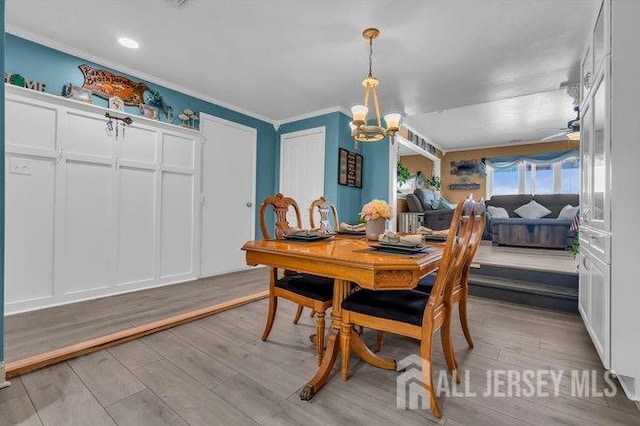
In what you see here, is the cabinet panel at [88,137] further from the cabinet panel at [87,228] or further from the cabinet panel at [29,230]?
the cabinet panel at [29,230]

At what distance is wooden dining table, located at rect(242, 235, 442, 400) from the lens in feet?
4.25

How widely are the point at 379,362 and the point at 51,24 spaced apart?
366 cm

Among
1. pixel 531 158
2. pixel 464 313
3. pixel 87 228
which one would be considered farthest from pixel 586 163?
pixel 531 158

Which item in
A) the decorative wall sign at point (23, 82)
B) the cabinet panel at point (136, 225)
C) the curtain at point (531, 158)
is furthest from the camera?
the curtain at point (531, 158)

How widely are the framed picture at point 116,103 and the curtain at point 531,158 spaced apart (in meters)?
8.22

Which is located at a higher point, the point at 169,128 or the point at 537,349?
the point at 169,128

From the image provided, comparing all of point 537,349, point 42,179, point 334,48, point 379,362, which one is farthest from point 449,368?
point 42,179

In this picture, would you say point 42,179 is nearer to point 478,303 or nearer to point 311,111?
point 311,111

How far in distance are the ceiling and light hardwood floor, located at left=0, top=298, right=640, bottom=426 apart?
2.48m

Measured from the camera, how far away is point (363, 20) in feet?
7.76

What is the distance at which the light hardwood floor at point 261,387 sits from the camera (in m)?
1.35

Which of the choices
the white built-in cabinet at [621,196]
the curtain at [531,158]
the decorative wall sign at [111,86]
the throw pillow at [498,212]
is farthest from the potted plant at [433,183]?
the decorative wall sign at [111,86]

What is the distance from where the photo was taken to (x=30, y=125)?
8.53 ft

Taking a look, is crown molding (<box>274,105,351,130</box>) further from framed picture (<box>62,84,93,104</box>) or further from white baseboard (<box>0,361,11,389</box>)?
white baseboard (<box>0,361,11,389</box>)
